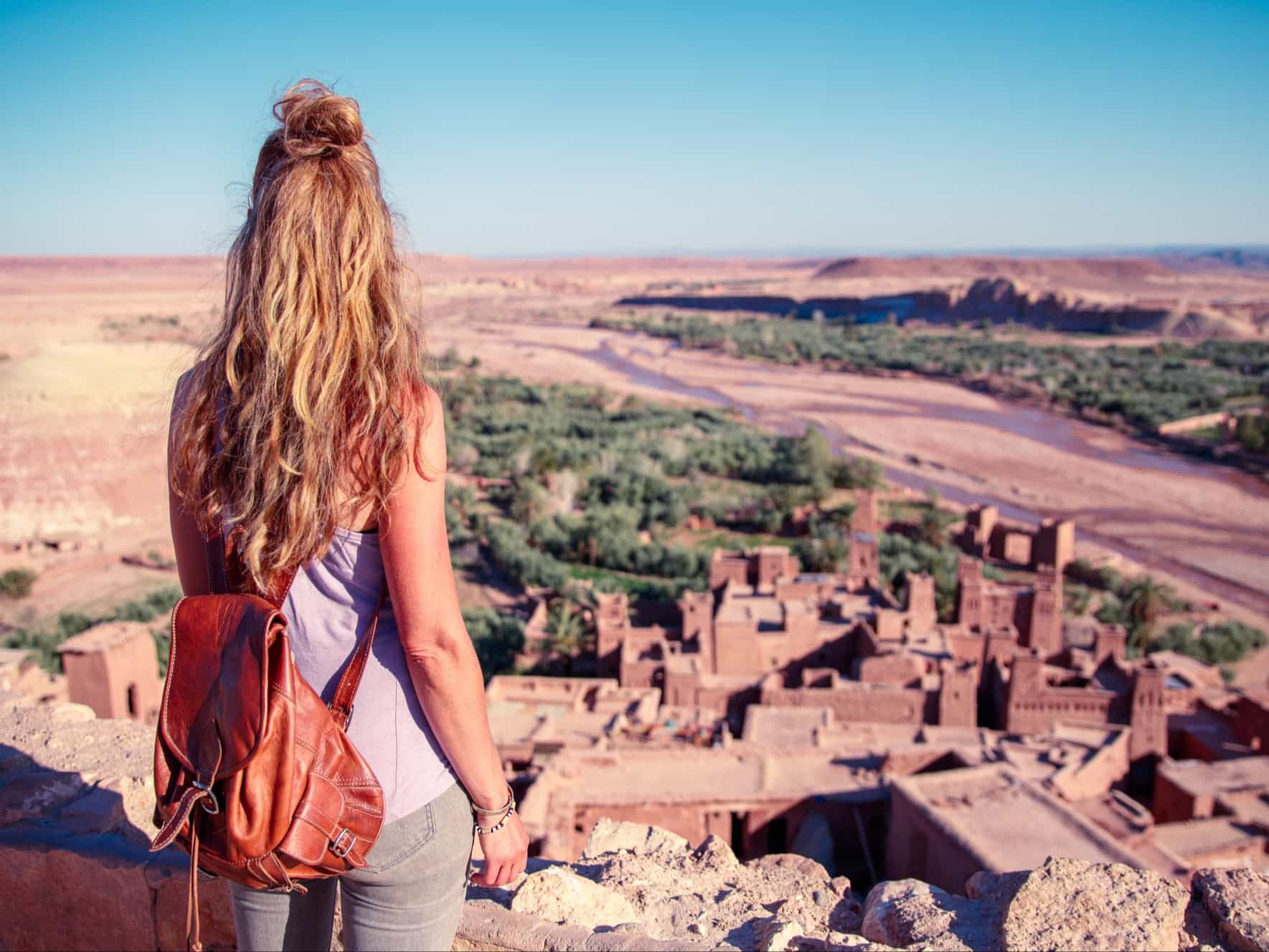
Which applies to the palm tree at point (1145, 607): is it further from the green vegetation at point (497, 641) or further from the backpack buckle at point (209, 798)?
the backpack buckle at point (209, 798)

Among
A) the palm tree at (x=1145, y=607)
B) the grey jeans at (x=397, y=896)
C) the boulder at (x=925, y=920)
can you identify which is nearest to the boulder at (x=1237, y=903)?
the boulder at (x=925, y=920)

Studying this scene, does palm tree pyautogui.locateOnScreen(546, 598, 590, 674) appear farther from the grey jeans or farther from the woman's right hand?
the grey jeans

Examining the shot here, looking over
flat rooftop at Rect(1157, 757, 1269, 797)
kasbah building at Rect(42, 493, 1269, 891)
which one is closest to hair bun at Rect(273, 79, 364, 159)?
kasbah building at Rect(42, 493, 1269, 891)

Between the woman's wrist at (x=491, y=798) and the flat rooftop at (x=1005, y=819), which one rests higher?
the woman's wrist at (x=491, y=798)

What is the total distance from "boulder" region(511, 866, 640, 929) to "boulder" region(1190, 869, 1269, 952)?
1969 mm

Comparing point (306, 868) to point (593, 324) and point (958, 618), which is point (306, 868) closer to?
point (958, 618)

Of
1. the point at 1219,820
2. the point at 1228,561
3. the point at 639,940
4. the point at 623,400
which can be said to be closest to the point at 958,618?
the point at 1219,820

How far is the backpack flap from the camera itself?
1.68 m

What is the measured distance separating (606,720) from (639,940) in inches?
472

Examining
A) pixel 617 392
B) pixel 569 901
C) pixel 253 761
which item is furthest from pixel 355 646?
pixel 617 392

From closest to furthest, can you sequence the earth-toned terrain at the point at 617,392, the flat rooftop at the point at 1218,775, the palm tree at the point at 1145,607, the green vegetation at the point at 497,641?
the flat rooftop at the point at 1218,775, the green vegetation at the point at 497,641, the palm tree at the point at 1145,607, the earth-toned terrain at the point at 617,392

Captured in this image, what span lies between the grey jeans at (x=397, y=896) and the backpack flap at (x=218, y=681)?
1.19ft

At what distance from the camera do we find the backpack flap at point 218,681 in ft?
5.51

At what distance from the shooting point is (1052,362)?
60562 millimetres
